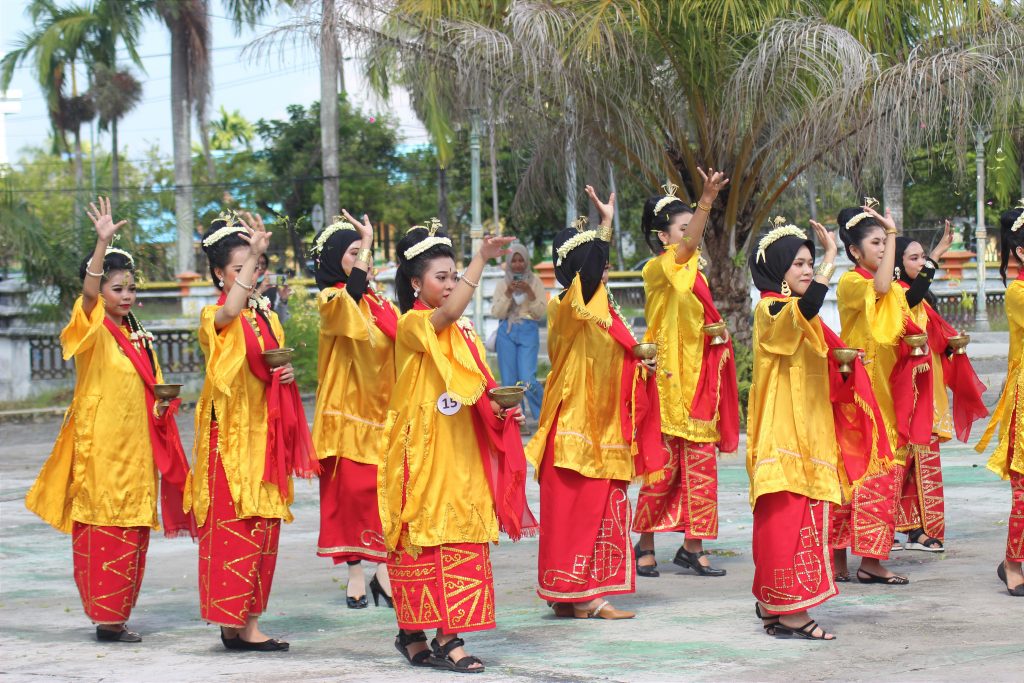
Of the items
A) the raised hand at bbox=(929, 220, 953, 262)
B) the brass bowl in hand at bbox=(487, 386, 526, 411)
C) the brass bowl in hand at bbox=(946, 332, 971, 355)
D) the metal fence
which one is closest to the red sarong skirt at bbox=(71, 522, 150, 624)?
the brass bowl in hand at bbox=(487, 386, 526, 411)

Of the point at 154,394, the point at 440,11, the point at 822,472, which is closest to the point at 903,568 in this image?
the point at 822,472

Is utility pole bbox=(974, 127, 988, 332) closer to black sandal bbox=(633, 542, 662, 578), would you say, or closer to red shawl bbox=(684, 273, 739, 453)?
red shawl bbox=(684, 273, 739, 453)

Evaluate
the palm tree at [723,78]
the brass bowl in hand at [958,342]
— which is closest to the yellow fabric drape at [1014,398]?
the brass bowl in hand at [958,342]

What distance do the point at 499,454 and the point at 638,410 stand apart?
4.05ft

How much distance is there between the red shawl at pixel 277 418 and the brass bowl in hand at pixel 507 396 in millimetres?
1093

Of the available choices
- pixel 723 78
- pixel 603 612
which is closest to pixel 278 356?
pixel 603 612

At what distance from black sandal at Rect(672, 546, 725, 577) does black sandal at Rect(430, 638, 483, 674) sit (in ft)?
7.65

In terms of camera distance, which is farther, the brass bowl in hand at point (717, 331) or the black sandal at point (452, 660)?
the brass bowl in hand at point (717, 331)

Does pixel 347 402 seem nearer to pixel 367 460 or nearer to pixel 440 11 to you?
pixel 367 460

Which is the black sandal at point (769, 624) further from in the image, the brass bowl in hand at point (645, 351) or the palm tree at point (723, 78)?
the palm tree at point (723, 78)

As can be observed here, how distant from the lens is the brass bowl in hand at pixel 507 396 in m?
5.66

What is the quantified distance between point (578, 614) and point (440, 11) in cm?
767

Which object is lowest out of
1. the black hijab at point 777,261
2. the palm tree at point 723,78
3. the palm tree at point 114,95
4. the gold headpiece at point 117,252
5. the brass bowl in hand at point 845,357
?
the brass bowl in hand at point 845,357

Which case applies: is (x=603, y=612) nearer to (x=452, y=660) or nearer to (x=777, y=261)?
(x=452, y=660)
